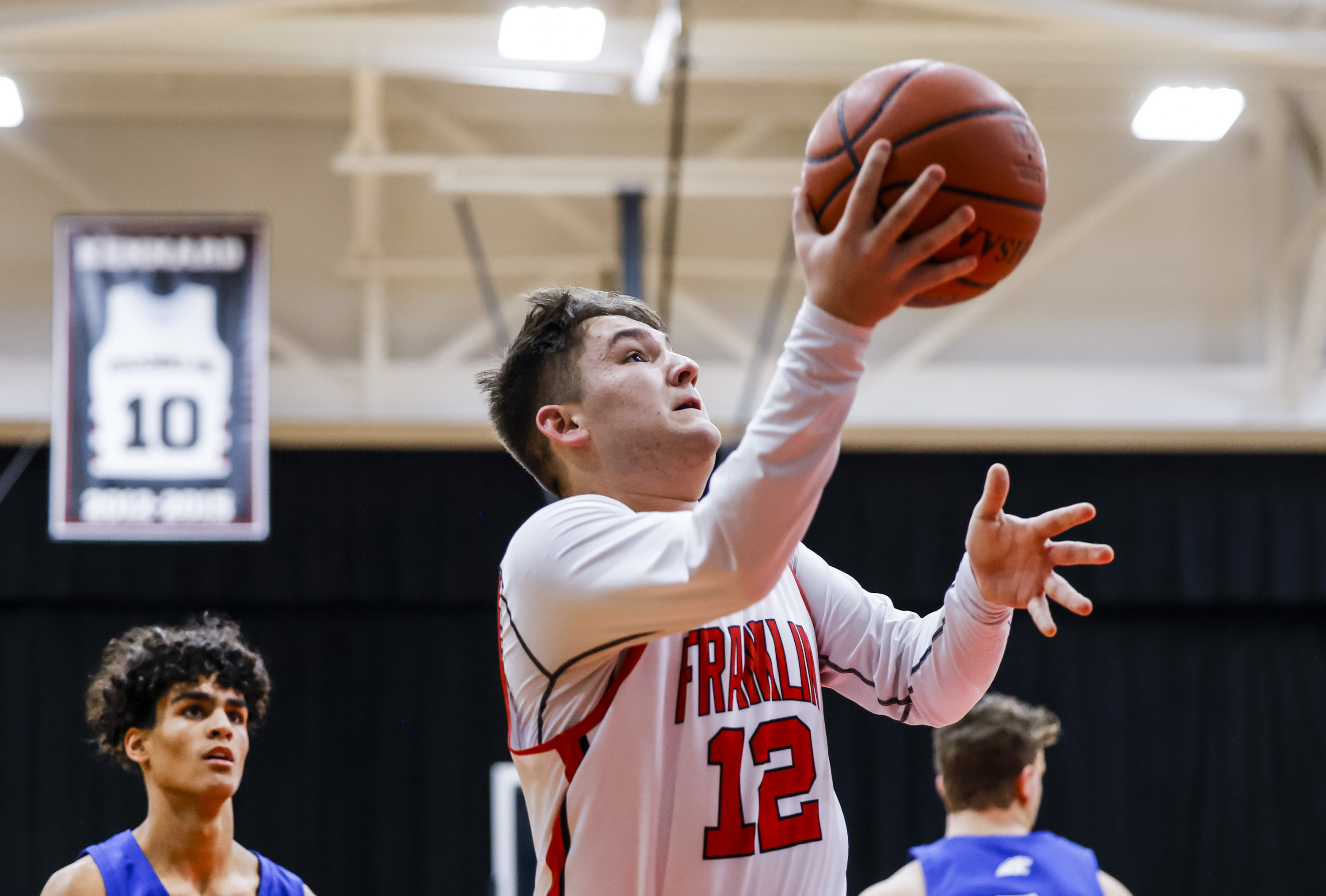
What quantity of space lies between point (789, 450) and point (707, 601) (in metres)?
0.23

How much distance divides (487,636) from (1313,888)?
566cm

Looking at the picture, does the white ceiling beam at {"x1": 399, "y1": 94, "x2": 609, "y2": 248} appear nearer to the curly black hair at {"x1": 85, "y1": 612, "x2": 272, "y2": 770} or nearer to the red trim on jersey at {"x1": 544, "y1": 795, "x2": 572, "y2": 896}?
the curly black hair at {"x1": 85, "y1": 612, "x2": 272, "y2": 770}

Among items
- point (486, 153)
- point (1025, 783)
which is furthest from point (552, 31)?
point (1025, 783)

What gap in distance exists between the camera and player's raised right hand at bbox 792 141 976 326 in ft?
5.11

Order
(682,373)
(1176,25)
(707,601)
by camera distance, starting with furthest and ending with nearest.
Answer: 1. (1176,25)
2. (682,373)
3. (707,601)

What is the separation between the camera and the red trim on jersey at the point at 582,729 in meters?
1.96

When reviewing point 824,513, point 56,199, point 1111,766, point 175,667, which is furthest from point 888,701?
point 56,199

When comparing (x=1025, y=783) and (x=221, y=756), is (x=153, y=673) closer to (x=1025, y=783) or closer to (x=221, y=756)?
(x=221, y=756)

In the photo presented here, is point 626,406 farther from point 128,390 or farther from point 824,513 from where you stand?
point 824,513

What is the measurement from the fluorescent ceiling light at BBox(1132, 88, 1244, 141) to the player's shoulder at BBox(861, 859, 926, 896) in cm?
415

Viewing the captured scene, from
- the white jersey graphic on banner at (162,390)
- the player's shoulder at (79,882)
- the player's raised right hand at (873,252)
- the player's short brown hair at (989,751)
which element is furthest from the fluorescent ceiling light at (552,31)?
the player's raised right hand at (873,252)

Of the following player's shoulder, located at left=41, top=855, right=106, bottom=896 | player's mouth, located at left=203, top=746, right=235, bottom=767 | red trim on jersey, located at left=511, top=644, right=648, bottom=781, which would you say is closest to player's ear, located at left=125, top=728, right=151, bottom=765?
player's mouth, located at left=203, top=746, right=235, bottom=767

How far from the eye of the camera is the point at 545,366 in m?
2.24

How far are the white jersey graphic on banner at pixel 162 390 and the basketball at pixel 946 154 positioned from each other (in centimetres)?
562
